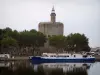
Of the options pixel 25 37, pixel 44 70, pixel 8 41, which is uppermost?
pixel 25 37

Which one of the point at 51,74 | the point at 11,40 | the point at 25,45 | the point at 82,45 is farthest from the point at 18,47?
the point at 51,74

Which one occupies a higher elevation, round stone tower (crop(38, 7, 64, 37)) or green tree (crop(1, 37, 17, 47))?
round stone tower (crop(38, 7, 64, 37))

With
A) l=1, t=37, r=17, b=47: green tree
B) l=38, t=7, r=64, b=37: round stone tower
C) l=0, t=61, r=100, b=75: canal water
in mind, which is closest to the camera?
l=0, t=61, r=100, b=75: canal water

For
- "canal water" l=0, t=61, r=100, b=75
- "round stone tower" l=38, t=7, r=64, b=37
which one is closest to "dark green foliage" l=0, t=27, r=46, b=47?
"round stone tower" l=38, t=7, r=64, b=37

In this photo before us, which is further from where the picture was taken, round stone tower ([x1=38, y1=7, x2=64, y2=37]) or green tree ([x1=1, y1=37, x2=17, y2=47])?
round stone tower ([x1=38, y1=7, x2=64, y2=37])

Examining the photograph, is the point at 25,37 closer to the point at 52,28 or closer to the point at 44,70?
the point at 52,28

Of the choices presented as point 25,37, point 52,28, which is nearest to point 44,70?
point 25,37

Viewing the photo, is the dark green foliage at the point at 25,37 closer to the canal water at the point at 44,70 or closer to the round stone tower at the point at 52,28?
the round stone tower at the point at 52,28

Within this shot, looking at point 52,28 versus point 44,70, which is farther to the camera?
point 52,28

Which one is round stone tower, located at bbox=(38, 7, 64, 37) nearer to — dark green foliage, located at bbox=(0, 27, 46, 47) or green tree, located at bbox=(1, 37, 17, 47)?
dark green foliage, located at bbox=(0, 27, 46, 47)

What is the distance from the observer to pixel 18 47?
3974 inches

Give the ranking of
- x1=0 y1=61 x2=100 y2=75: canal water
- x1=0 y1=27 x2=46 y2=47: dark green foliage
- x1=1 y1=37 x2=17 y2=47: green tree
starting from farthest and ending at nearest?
x1=0 y1=27 x2=46 y2=47: dark green foliage, x1=1 y1=37 x2=17 y2=47: green tree, x1=0 y1=61 x2=100 y2=75: canal water

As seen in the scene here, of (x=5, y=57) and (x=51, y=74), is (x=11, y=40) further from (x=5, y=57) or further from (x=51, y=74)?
(x=51, y=74)

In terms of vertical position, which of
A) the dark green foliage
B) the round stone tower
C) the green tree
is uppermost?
the round stone tower
